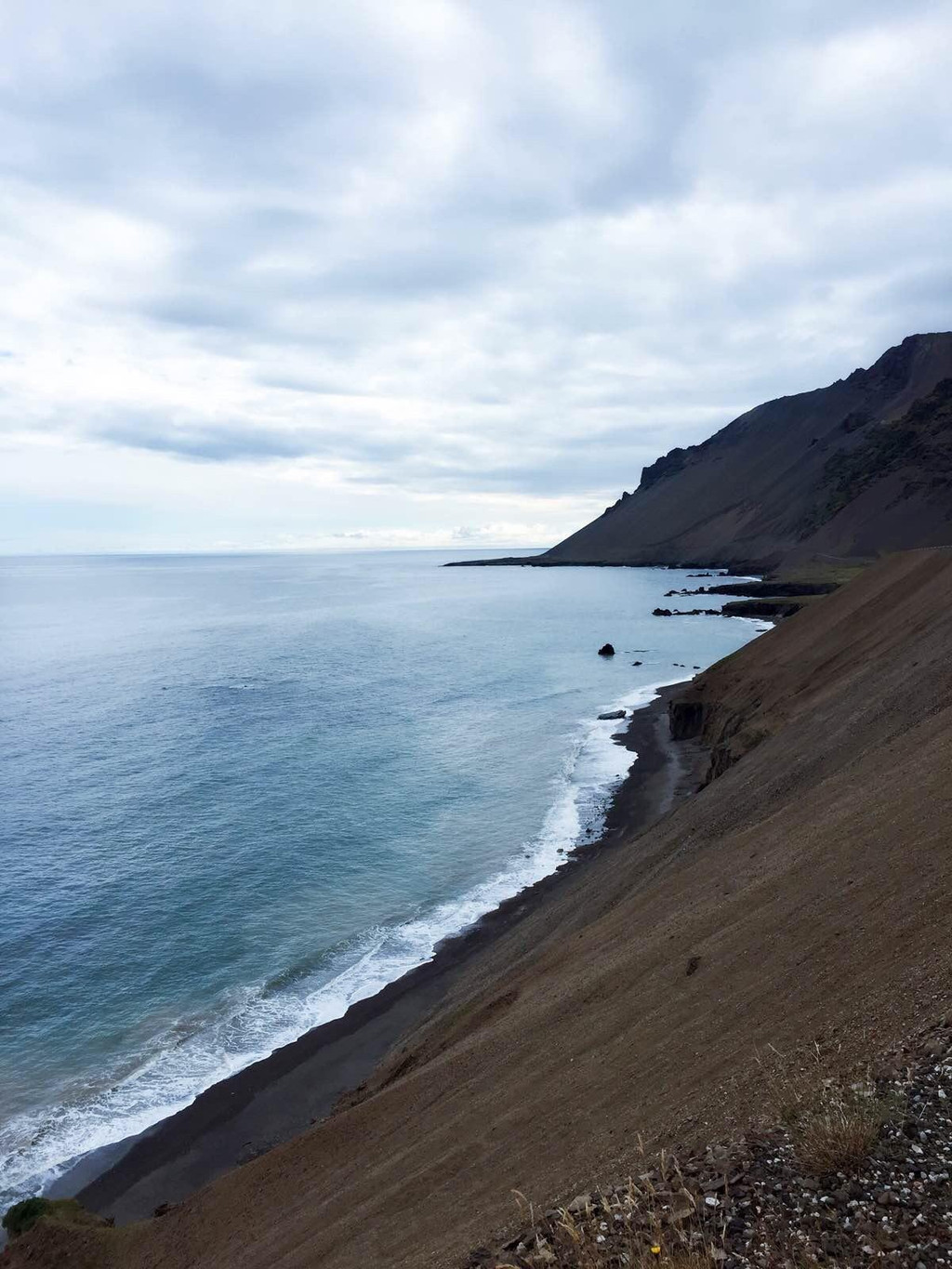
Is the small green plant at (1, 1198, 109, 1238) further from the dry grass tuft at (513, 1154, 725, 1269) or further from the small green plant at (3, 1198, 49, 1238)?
the dry grass tuft at (513, 1154, 725, 1269)

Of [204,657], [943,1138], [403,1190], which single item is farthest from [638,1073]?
[204,657]

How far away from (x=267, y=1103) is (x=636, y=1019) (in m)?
10.6

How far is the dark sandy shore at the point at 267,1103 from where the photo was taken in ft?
50.8

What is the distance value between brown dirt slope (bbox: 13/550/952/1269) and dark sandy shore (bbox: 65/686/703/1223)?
1.90 meters

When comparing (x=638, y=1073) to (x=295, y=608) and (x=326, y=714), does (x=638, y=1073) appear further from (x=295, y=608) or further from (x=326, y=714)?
(x=295, y=608)

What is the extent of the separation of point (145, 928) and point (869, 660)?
26.2 metres

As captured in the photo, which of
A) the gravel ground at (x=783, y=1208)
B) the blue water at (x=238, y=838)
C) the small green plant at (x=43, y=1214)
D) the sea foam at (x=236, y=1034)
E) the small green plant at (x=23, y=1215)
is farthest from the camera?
the blue water at (x=238, y=838)

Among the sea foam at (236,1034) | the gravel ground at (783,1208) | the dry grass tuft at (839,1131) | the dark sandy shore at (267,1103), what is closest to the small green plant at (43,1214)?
the dark sandy shore at (267,1103)

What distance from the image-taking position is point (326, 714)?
55031mm

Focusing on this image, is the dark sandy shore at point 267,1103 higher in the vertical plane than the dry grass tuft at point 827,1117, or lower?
lower

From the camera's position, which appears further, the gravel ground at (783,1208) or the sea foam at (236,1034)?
the sea foam at (236,1034)

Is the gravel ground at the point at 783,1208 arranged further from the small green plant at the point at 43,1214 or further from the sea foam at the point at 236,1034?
the sea foam at the point at 236,1034

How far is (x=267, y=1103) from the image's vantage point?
17547 mm

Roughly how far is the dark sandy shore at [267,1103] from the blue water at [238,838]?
61 centimetres
